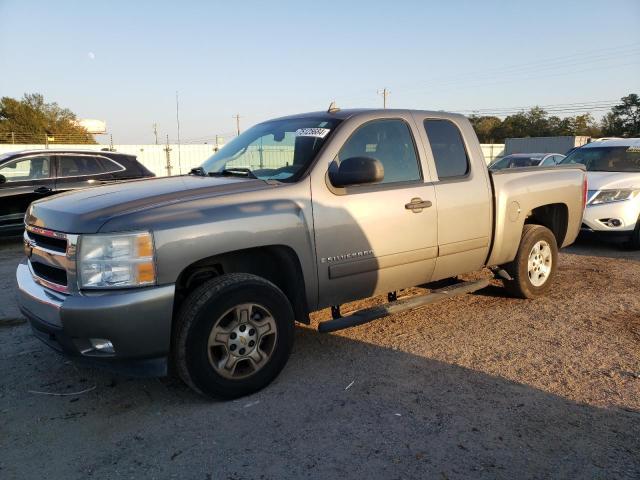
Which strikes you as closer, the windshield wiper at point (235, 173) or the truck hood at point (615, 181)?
the windshield wiper at point (235, 173)

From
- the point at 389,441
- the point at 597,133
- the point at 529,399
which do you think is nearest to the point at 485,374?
the point at 529,399

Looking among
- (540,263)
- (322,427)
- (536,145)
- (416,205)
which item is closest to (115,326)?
(322,427)

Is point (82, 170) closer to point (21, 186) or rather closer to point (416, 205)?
point (21, 186)

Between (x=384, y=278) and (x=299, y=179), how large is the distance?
1074mm

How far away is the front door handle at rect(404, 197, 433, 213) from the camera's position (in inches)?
165

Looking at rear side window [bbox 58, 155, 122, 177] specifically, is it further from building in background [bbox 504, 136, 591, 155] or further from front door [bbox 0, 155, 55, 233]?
building in background [bbox 504, 136, 591, 155]

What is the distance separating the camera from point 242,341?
3.43 metres

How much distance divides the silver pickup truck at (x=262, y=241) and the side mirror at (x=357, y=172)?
0.01 meters

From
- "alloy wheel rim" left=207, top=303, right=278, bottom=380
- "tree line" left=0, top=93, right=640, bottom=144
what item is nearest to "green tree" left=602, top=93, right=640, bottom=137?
"tree line" left=0, top=93, right=640, bottom=144

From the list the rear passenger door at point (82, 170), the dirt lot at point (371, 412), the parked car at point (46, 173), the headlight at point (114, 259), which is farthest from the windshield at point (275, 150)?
the rear passenger door at point (82, 170)

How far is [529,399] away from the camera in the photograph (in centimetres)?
342

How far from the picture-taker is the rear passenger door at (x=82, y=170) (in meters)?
9.55

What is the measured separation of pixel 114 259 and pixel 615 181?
8085mm

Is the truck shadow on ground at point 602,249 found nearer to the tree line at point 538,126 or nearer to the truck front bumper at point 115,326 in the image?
the truck front bumper at point 115,326
